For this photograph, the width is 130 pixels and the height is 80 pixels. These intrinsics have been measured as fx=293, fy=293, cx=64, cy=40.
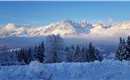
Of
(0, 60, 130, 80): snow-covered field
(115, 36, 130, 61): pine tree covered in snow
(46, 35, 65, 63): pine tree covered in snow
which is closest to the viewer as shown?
(0, 60, 130, 80): snow-covered field

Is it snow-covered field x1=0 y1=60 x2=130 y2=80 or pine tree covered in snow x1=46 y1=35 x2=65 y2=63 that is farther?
pine tree covered in snow x1=46 y1=35 x2=65 y2=63

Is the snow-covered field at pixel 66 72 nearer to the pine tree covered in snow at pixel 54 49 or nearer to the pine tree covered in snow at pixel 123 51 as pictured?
the pine tree covered in snow at pixel 123 51

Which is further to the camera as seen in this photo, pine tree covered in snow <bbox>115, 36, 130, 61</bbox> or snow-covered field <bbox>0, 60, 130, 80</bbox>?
pine tree covered in snow <bbox>115, 36, 130, 61</bbox>

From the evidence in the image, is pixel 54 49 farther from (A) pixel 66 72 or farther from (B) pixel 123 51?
(A) pixel 66 72

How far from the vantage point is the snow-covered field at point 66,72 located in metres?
20.9

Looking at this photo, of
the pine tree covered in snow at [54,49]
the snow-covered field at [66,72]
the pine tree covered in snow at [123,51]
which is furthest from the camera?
the pine tree covered in snow at [54,49]

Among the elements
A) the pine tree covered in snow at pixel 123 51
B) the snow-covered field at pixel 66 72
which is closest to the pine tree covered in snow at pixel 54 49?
the pine tree covered in snow at pixel 123 51

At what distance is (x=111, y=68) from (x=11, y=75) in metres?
7.58

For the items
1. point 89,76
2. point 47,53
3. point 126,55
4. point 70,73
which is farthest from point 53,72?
point 47,53

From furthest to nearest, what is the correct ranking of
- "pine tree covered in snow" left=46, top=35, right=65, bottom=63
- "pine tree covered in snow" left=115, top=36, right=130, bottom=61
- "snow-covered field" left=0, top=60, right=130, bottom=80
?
1. "pine tree covered in snow" left=46, top=35, right=65, bottom=63
2. "pine tree covered in snow" left=115, top=36, right=130, bottom=61
3. "snow-covered field" left=0, top=60, right=130, bottom=80

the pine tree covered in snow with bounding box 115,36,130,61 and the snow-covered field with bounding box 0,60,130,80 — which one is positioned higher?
the snow-covered field with bounding box 0,60,130,80

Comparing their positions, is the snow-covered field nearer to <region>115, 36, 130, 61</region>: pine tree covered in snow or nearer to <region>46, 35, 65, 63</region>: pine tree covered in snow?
<region>115, 36, 130, 61</region>: pine tree covered in snow

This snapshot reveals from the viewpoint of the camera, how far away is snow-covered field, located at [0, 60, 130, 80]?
2086 centimetres

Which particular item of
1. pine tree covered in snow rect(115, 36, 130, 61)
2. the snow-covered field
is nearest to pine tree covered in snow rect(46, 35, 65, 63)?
pine tree covered in snow rect(115, 36, 130, 61)
